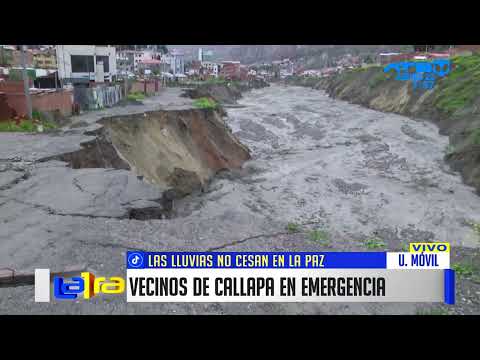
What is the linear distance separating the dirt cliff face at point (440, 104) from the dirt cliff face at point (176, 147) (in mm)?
12491

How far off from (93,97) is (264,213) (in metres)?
16.4

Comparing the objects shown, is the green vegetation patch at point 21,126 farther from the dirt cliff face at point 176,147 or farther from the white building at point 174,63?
the white building at point 174,63

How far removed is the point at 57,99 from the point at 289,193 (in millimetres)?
13700

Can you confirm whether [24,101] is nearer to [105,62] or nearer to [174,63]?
[105,62]

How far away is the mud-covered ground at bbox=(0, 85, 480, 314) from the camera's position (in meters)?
6.48

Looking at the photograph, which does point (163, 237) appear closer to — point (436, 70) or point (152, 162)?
point (152, 162)

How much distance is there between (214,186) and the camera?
19.4 meters

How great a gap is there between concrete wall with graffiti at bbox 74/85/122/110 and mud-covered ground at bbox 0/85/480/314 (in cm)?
1051

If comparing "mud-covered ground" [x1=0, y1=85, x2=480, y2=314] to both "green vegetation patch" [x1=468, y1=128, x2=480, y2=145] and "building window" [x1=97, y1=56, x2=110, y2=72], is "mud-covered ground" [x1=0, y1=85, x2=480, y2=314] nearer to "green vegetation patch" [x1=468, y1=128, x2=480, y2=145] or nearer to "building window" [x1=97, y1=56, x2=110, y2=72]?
"green vegetation patch" [x1=468, y1=128, x2=480, y2=145]

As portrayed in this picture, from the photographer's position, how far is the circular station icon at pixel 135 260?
6.45 m

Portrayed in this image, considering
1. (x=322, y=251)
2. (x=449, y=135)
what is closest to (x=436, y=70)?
(x=449, y=135)

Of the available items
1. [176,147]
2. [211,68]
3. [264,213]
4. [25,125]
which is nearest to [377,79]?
[176,147]

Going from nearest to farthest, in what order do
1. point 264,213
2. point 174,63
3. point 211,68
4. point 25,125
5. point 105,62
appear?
point 264,213 < point 25,125 < point 105,62 < point 174,63 < point 211,68

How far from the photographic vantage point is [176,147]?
21.2m
